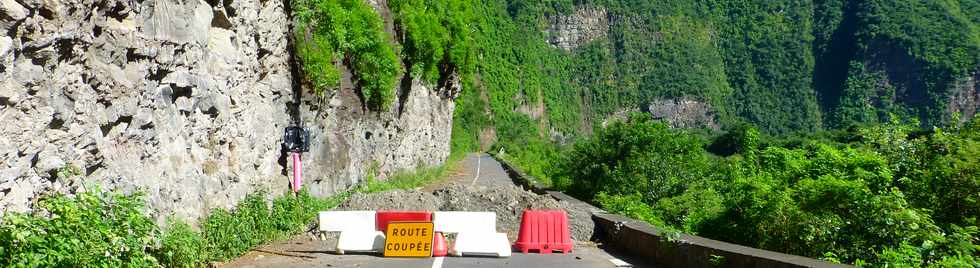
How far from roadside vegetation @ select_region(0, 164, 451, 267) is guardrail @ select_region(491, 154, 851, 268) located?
5796mm

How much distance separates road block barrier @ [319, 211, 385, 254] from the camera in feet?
44.2

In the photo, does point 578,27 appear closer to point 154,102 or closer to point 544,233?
point 544,233

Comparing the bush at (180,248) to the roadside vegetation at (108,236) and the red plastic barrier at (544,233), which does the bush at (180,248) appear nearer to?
the roadside vegetation at (108,236)

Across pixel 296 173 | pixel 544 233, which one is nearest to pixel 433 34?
pixel 296 173

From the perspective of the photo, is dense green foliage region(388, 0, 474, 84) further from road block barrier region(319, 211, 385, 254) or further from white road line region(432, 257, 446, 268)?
white road line region(432, 257, 446, 268)

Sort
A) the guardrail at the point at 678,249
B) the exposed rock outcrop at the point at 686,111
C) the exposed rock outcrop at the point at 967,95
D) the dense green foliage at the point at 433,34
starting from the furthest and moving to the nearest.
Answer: the exposed rock outcrop at the point at 686,111
the exposed rock outcrop at the point at 967,95
the dense green foliage at the point at 433,34
the guardrail at the point at 678,249

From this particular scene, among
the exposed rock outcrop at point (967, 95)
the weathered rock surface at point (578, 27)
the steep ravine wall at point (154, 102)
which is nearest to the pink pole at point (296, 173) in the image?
the steep ravine wall at point (154, 102)

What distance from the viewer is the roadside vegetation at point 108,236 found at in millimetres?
6681

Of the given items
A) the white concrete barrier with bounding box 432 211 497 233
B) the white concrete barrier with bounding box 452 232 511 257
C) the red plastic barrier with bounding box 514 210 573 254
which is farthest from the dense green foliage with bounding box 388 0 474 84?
the white concrete barrier with bounding box 452 232 511 257

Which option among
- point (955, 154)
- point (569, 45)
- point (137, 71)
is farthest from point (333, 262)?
point (569, 45)

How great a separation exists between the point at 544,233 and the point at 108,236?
25.0ft

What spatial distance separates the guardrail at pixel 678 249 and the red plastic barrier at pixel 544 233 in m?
1.10

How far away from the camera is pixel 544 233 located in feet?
46.0

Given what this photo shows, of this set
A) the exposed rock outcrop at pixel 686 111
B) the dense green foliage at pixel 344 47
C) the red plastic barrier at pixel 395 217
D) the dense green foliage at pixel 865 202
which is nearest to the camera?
the dense green foliage at pixel 865 202
